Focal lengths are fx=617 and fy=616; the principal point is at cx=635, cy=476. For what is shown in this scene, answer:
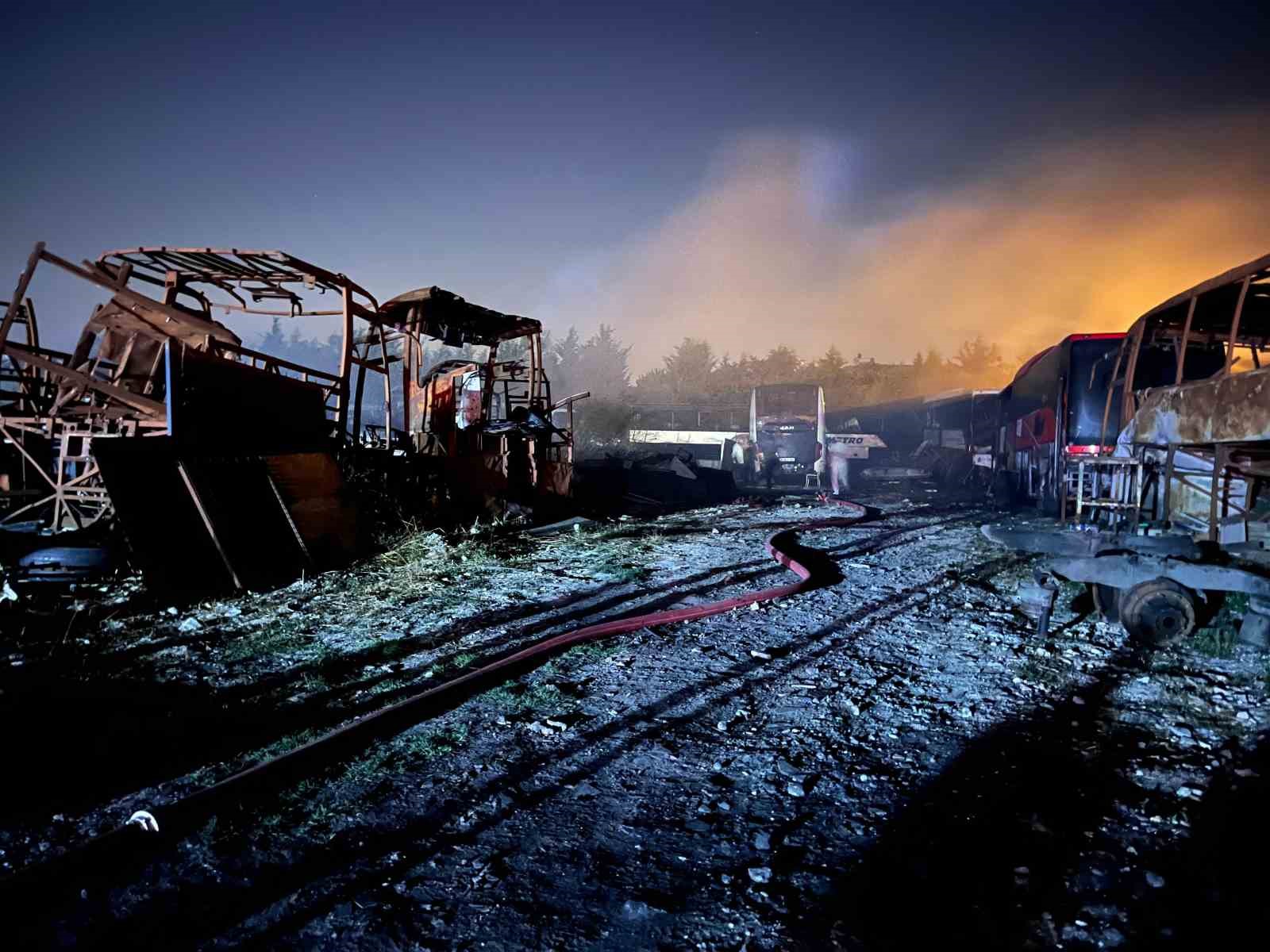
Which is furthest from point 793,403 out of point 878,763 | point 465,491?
point 878,763

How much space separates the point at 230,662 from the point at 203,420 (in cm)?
308

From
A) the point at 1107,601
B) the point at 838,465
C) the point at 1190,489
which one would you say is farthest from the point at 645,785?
the point at 838,465

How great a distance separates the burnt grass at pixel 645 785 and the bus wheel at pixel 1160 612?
0.19m

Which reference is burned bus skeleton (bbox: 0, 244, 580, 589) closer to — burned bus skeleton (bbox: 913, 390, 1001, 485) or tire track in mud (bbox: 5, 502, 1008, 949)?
tire track in mud (bbox: 5, 502, 1008, 949)

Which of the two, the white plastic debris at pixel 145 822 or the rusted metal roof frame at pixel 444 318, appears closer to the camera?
the white plastic debris at pixel 145 822

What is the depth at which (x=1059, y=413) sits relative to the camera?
10.6 metres

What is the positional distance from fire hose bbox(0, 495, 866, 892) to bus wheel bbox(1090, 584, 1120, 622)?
2.19m

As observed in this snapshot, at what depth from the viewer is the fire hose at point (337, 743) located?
6.40ft

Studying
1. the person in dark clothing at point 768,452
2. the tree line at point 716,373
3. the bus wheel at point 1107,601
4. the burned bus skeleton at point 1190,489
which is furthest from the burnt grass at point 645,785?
the tree line at point 716,373

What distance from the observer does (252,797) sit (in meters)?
2.32

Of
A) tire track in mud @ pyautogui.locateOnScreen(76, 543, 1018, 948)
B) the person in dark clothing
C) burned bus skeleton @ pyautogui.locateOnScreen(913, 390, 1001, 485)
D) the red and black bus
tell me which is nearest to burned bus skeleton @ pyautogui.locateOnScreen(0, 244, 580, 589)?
tire track in mud @ pyautogui.locateOnScreen(76, 543, 1018, 948)

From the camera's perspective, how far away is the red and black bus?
10117 millimetres

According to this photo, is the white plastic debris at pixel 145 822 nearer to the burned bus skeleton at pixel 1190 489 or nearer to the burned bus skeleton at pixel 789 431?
the burned bus skeleton at pixel 1190 489

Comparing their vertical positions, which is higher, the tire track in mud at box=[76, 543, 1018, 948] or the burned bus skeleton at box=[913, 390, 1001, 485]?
the burned bus skeleton at box=[913, 390, 1001, 485]
